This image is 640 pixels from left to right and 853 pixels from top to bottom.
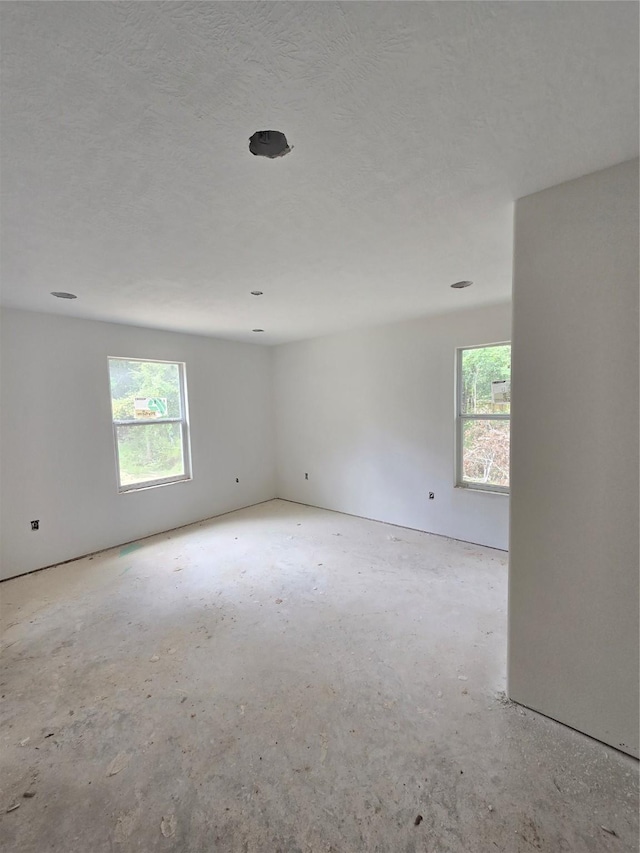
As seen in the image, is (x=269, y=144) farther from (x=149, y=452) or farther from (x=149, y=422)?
(x=149, y=452)

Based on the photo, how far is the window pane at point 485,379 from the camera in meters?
3.54

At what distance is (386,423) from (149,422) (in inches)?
111

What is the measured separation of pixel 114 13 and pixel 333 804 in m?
2.48

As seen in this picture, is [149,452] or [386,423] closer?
[149,452]

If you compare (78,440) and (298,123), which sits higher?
(298,123)

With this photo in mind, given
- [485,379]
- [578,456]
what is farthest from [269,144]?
[485,379]

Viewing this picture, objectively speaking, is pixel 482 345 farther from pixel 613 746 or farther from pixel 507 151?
pixel 613 746

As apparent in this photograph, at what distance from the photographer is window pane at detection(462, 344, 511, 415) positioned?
354 centimetres

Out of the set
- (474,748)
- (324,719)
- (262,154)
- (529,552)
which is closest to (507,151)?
(262,154)

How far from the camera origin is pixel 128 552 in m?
3.71

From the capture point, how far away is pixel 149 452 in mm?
4242

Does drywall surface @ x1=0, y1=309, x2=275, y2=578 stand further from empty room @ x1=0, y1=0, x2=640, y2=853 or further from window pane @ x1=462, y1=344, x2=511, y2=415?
window pane @ x1=462, y1=344, x2=511, y2=415

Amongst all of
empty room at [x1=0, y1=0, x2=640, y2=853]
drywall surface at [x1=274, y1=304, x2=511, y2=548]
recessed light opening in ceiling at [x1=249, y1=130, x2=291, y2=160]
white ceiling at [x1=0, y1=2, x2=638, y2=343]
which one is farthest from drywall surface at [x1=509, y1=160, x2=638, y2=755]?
drywall surface at [x1=274, y1=304, x2=511, y2=548]

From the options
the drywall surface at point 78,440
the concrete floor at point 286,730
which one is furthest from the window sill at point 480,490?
the drywall surface at point 78,440
